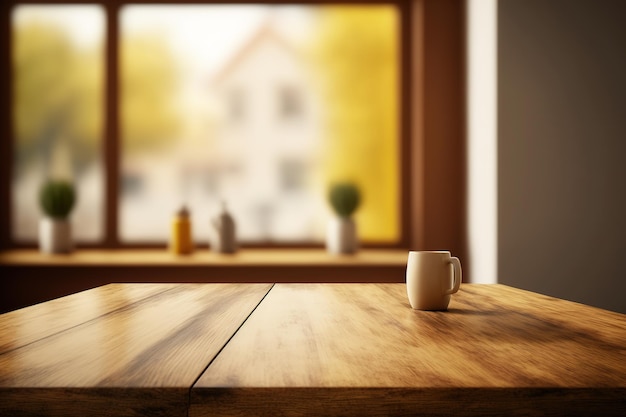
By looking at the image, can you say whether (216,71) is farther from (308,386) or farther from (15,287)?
(308,386)

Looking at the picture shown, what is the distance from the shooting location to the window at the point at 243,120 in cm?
311

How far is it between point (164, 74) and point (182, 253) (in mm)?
1013

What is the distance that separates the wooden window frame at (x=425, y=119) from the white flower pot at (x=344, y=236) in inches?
9.7

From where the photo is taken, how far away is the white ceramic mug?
105 centimetres

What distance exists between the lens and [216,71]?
10.3 feet

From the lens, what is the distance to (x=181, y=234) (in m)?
2.88

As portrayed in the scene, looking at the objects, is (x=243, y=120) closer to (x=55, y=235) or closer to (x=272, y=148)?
(x=272, y=148)

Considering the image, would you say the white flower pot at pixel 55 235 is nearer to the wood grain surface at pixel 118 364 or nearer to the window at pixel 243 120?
the window at pixel 243 120

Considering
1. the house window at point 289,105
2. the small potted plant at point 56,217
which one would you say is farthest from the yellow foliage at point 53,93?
the house window at point 289,105

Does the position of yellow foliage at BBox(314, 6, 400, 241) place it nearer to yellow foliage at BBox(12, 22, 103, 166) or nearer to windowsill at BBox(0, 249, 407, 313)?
windowsill at BBox(0, 249, 407, 313)

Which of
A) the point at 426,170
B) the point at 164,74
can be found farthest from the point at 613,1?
the point at 164,74

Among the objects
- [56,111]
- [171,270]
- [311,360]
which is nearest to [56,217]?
[56,111]

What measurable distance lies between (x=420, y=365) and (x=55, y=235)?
2670 millimetres

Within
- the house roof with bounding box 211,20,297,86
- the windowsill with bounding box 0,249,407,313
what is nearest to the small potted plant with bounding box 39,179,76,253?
the windowsill with bounding box 0,249,407,313
